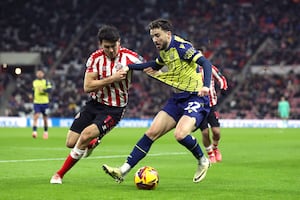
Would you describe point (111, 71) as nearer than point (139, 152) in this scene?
No

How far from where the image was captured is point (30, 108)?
42.5 metres

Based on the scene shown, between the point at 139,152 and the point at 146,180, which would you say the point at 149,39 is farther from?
the point at 146,180

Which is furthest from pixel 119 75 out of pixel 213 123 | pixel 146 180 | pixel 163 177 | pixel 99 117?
pixel 213 123

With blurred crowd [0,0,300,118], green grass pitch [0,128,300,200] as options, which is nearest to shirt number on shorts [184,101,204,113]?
green grass pitch [0,128,300,200]

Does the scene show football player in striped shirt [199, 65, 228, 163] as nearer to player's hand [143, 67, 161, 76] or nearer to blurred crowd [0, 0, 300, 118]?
player's hand [143, 67, 161, 76]

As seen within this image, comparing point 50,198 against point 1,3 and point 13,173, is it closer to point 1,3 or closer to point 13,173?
point 13,173

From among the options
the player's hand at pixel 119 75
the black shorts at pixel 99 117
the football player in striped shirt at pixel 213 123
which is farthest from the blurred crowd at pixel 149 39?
the player's hand at pixel 119 75

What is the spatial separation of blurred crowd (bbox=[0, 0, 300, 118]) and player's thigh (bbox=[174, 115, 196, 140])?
98.1ft

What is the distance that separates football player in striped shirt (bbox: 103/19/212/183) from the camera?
393 inches

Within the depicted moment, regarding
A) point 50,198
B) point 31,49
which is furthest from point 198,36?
point 50,198

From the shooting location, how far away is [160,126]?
10164mm

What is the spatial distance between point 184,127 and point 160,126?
15.5 inches

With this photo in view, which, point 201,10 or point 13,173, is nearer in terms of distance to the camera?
point 13,173

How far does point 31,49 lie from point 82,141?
3801 centimetres
